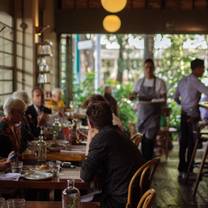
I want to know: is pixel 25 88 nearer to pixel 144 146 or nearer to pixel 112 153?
pixel 144 146

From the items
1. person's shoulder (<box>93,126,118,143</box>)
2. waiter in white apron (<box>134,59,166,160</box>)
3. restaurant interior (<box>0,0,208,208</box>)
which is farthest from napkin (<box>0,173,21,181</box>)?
waiter in white apron (<box>134,59,166,160</box>)

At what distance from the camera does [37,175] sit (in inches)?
132

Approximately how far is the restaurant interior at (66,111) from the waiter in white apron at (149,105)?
0.13m

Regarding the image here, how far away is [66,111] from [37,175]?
454cm

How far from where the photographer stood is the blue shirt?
6734 millimetres

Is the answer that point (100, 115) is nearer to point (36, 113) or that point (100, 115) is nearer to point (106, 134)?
point (106, 134)

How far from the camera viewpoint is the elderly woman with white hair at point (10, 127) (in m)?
4.08

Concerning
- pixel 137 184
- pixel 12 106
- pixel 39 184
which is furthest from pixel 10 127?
pixel 137 184

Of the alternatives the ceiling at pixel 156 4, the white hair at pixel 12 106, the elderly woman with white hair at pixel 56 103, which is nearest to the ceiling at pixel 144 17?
the ceiling at pixel 156 4

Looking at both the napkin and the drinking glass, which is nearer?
the napkin

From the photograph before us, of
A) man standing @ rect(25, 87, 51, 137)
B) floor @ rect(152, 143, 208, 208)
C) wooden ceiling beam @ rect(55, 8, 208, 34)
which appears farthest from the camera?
wooden ceiling beam @ rect(55, 8, 208, 34)

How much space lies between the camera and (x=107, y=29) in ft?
28.0

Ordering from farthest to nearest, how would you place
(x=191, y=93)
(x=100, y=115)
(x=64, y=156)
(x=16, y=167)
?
(x=191, y=93), (x=64, y=156), (x=16, y=167), (x=100, y=115)

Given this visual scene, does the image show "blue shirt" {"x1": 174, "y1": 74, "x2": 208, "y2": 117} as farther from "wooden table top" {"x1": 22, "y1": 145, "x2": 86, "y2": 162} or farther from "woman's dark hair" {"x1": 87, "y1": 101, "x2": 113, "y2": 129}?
"woman's dark hair" {"x1": 87, "y1": 101, "x2": 113, "y2": 129}
